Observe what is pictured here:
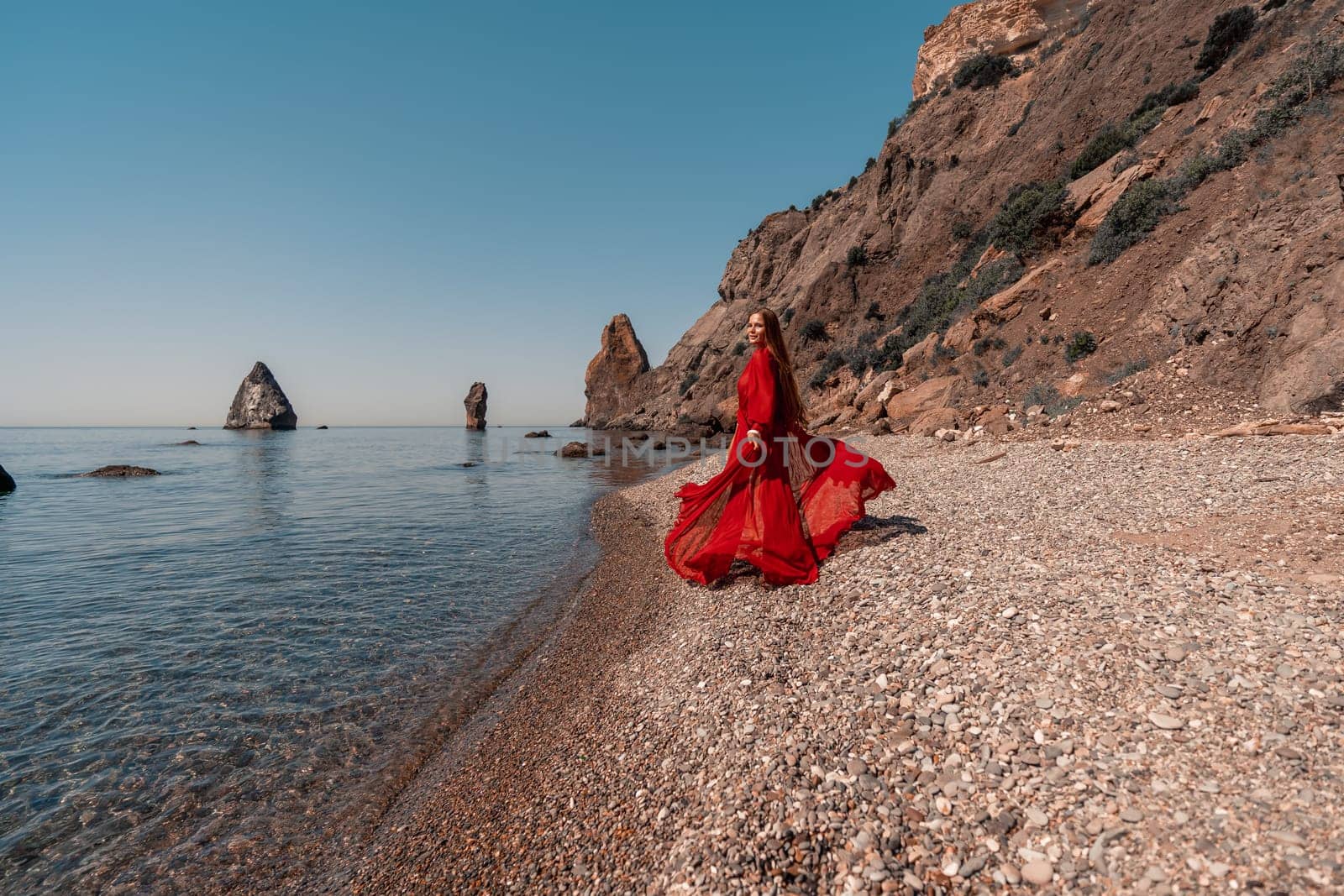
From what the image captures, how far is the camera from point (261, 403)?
116m

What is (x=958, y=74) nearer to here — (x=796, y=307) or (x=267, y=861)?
(x=796, y=307)

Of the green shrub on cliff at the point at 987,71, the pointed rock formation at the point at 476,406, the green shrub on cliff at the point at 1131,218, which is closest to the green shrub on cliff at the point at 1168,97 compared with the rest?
the green shrub on cliff at the point at 1131,218

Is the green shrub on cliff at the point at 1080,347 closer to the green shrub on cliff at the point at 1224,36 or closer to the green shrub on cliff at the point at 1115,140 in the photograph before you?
the green shrub on cliff at the point at 1115,140

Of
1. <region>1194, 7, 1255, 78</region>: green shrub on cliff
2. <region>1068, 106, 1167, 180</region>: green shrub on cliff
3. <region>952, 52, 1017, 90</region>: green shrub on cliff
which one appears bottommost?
<region>1068, 106, 1167, 180</region>: green shrub on cliff

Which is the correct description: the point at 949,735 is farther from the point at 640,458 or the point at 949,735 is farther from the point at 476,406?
the point at 476,406

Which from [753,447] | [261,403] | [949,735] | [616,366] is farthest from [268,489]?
[261,403]

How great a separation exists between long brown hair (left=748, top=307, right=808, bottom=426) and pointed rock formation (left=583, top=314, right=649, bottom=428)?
84162 mm

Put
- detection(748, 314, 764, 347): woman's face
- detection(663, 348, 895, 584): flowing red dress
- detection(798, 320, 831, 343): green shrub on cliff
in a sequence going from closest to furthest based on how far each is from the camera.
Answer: detection(663, 348, 895, 584): flowing red dress < detection(748, 314, 764, 347): woman's face < detection(798, 320, 831, 343): green shrub on cliff

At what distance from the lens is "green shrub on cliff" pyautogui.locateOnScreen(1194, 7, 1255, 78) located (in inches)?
738

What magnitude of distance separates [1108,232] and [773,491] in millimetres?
16235

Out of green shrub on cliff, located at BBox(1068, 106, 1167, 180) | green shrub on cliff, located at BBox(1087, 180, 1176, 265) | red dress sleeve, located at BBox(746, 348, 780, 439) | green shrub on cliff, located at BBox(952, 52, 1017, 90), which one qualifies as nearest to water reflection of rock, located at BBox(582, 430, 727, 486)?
red dress sleeve, located at BBox(746, 348, 780, 439)

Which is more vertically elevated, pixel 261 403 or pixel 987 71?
pixel 987 71

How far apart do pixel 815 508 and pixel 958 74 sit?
46508mm

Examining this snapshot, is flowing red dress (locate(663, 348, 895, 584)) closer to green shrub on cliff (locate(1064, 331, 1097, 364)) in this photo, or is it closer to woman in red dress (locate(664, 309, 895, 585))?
woman in red dress (locate(664, 309, 895, 585))
